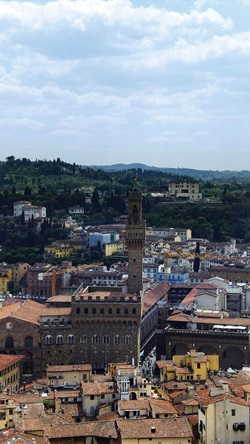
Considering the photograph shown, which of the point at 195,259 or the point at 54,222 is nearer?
the point at 195,259

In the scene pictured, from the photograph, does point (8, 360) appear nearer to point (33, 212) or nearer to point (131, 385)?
point (131, 385)

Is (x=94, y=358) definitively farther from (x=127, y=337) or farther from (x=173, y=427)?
(x=173, y=427)

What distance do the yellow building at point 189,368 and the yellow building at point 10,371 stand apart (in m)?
6.83

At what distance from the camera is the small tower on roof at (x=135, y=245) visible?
135 ft

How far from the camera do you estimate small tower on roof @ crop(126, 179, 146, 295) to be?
41125 mm

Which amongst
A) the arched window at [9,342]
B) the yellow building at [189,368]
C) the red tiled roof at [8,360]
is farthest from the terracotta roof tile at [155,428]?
the arched window at [9,342]

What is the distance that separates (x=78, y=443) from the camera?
2658 centimetres

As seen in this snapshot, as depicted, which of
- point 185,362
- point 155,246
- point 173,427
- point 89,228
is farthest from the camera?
point 89,228

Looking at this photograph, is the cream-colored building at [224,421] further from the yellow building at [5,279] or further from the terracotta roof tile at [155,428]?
the yellow building at [5,279]

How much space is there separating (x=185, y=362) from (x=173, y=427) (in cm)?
916

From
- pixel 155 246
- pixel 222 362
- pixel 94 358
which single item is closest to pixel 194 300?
pixel 222 362

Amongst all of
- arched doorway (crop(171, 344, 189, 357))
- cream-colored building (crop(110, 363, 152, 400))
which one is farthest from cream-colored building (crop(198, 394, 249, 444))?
arched doorway (crop(171, 344, 189, 357))

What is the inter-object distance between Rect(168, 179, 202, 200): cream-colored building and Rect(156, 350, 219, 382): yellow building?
235 ft

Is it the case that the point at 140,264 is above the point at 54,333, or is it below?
above
